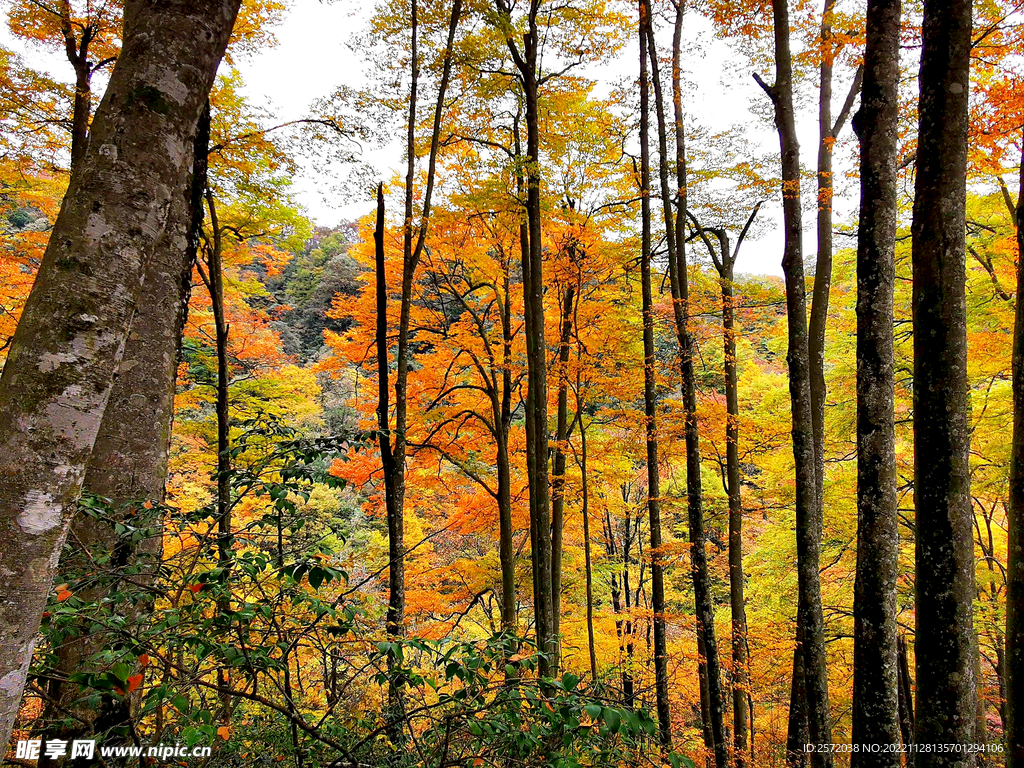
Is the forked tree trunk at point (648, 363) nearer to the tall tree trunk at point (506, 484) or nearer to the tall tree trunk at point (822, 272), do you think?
the tall tree trunk at point (822, 272)

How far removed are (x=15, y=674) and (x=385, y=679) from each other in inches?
49.8

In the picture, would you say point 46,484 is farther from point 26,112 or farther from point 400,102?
point 26,112

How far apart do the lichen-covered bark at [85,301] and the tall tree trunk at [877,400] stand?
3544 mm

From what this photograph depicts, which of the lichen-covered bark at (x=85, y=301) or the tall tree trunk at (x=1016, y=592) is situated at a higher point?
the lichen-covered bark at (x=85, y=301)

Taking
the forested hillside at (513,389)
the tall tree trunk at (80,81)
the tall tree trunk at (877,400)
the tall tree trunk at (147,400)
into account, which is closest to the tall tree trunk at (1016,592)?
the forested hillside at (513,389)

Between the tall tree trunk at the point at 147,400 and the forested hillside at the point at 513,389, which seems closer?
the forested hillside at the point at 513,389

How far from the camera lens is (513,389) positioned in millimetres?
9453

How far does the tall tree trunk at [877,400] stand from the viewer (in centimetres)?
281

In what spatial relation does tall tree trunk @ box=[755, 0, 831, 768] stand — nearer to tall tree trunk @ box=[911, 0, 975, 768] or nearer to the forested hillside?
the forested hillside

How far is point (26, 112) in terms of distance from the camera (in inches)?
233

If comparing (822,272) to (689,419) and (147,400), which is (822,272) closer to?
(689,419)

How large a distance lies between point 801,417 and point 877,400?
7.07 ft

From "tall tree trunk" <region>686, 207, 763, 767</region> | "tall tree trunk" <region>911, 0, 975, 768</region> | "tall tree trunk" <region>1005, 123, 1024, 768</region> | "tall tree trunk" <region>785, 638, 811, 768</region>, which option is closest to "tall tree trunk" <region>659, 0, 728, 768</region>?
"tall tree trunk" <region>686, 207, 763, 767</region>

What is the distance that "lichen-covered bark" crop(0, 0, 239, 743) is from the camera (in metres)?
1.08
